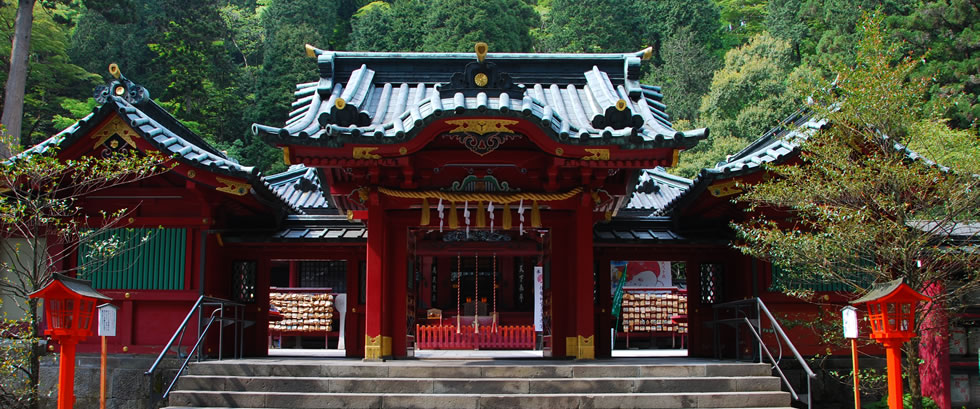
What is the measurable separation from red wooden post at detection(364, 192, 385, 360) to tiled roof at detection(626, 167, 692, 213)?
23.4ft

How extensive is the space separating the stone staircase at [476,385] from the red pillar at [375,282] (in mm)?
744

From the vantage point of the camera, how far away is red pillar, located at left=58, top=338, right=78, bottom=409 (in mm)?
7891

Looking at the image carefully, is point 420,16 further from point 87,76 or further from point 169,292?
point 169,292

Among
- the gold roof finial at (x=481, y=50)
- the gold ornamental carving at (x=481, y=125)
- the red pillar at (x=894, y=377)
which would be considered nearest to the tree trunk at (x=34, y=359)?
the gold ornamental carving at (x=481, y=125)

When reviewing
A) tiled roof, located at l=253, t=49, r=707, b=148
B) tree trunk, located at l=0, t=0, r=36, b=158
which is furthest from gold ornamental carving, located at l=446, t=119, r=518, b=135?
tree trunk, located at l=0, t=0, r=36, b=158

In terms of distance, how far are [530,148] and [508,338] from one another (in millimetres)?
7128

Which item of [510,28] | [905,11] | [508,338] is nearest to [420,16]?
[510,28]

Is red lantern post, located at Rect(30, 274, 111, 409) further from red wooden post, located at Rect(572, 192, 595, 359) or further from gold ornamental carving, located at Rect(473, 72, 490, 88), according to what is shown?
red wooden post, located at Rect(572, 192, 595, 359)

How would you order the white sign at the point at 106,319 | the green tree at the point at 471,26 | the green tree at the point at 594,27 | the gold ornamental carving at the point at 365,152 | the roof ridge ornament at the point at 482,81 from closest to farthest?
the white sign at the point at 106,319, the gold ornamental carving at the point at 365,152, the roof ridge ornament at the point at 482,81, the green tree at the point at 471,26, the green tree at the point at 594,27

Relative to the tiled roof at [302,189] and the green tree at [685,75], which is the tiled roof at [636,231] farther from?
the green tree at [685,75]

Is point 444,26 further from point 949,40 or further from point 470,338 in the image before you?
point 470,338

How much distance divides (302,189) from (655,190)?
25.5ft

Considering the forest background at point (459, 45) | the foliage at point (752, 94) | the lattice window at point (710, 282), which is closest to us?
the lattice window at point (710, 282)

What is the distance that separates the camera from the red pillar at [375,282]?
426 inches
